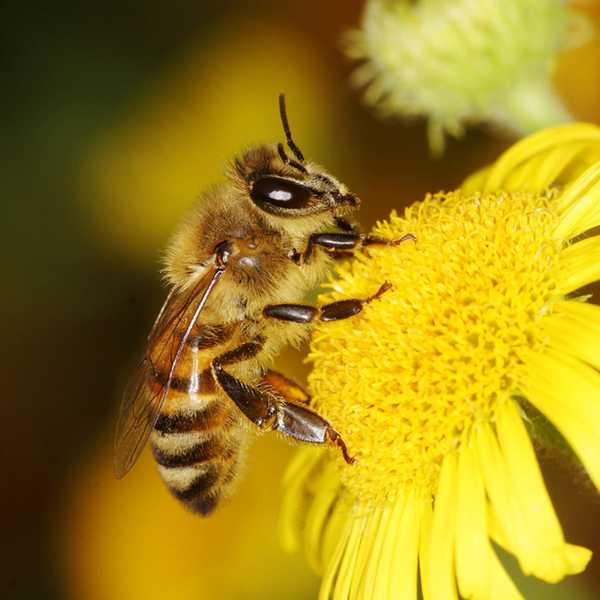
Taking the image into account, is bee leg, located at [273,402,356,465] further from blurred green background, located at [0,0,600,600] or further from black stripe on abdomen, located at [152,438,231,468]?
blurred green background, located at [0,0,600,600]

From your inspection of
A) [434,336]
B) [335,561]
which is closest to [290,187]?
[434,336]

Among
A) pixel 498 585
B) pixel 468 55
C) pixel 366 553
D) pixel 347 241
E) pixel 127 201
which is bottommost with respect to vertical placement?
pixel 498 585

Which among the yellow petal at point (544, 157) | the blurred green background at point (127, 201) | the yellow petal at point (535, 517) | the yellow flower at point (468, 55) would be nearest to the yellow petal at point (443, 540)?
the yellow petal at point (535, 517)

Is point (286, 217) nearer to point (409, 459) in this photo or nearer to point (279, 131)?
A: point (409, 459)

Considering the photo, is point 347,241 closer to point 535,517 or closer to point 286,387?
point 286,387

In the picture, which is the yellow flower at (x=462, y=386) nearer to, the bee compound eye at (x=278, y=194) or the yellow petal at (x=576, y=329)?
the yellow petal at (x=576, y=329)

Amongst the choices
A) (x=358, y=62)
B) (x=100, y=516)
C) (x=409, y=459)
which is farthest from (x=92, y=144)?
(x=409, y=459)

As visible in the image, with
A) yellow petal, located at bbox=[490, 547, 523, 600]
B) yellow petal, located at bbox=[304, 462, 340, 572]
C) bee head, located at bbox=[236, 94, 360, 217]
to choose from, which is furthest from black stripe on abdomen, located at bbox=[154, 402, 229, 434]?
yellow petal, located at bbox=[490, 547, 523, 600]
